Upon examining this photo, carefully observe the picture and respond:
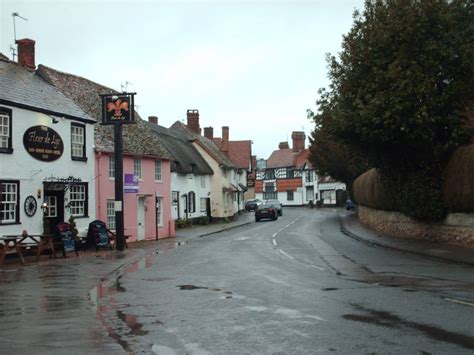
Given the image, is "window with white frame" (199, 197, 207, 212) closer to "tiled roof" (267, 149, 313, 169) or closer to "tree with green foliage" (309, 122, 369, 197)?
"tree with green foliage" (309, 122, 369, 197)

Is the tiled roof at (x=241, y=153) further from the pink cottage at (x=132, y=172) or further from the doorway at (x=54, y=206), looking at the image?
the doorway at (x=54, y=206)

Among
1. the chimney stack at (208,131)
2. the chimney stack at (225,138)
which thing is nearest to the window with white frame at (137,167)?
the chimney stack at (208,131)

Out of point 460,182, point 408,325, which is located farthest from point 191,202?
point 408,325

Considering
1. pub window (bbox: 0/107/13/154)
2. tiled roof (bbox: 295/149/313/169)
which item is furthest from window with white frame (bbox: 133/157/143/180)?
tiled roof (bbox: 295/149/313/169)

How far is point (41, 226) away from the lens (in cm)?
2103

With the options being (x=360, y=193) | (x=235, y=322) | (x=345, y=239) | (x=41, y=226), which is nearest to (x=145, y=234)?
(x=41, y=226)

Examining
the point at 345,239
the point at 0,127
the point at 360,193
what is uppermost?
the point at 0,127

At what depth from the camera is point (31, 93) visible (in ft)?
72.3

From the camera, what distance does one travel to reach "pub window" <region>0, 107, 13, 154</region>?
19.5 m

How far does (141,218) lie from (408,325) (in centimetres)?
2255

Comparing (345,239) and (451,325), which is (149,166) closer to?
(345,239)

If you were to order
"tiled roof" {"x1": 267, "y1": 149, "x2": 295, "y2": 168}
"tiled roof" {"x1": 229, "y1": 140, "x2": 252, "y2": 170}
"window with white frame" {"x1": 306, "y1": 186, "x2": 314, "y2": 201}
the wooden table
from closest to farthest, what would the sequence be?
the wooden table, "tiled roof" {"x1": 229, "y1": 140, "x2": 252, "y2": 170}, "window with white frame" {"x1": 306, "y1": 186, "x2": 314, "y2": 201}, "tiled roof" {"x1": 267, "y1": 149, "x2": 295, "y2": 168}

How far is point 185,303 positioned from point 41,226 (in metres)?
12.7

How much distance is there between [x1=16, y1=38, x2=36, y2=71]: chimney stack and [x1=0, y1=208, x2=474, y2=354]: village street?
1234 centimetres
